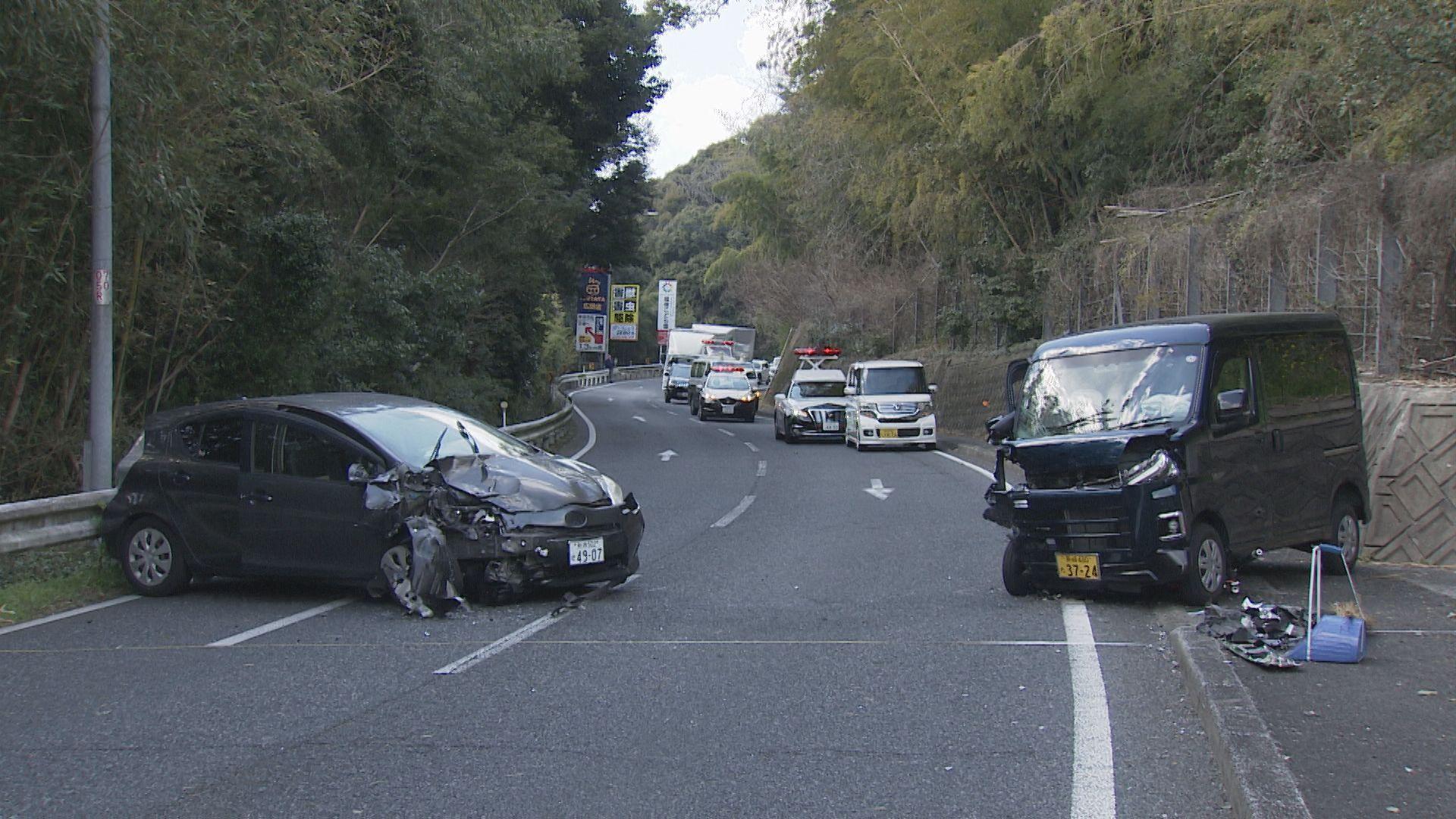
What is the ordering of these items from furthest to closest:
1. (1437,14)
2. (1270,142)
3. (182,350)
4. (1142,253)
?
(1142,253) → (1270,142) → (182,350) → (1437,14)

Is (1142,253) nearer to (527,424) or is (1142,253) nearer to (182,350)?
(527,424)

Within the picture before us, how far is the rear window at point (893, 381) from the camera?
26672 mm

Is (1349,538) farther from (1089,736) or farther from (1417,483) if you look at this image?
(1089,736)

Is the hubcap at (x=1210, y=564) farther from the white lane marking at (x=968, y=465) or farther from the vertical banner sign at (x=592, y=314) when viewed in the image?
the vertical banner sign at (x=592, y=314)

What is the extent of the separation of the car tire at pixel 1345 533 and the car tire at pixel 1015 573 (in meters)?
2.76

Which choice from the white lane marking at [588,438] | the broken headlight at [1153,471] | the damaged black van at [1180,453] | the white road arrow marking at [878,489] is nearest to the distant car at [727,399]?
the white lane marking at [588,438]

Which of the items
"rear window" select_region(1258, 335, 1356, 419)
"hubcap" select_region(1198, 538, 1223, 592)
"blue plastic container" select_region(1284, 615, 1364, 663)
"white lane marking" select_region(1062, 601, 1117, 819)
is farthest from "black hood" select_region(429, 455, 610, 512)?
"rear window" select_region(1258, 335, 1356, 419)

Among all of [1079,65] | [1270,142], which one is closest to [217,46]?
[1270,142]

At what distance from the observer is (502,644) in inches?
308

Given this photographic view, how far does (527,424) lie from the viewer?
24.4 m

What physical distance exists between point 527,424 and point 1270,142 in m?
14.4

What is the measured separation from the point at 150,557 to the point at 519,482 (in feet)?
10.4

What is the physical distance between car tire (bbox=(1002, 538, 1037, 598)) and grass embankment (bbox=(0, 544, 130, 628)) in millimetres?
7098

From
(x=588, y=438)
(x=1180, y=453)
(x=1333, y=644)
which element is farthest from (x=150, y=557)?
(x=588, y=438)
